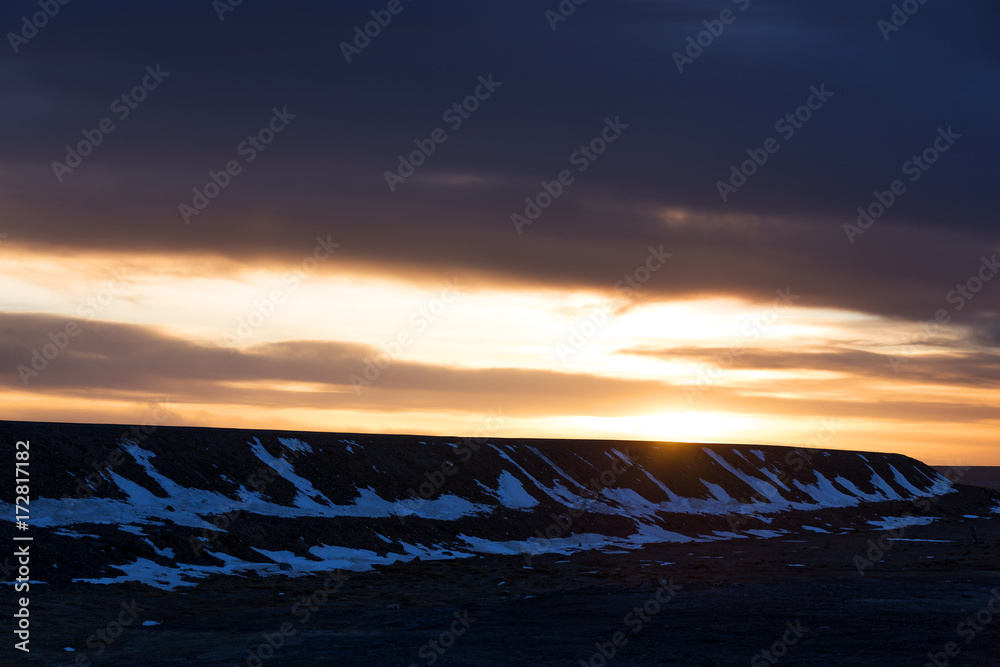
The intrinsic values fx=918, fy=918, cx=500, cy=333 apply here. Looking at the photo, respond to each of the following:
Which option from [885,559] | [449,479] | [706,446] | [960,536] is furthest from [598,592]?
[706,446]

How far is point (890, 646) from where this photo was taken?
22.4 m

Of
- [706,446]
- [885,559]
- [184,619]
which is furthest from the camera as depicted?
[706,446]

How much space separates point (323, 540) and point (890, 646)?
2951cm

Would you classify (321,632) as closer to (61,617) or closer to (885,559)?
(61,617)

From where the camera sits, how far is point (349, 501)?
51.9m

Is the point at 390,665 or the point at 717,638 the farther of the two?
the point at 717,638

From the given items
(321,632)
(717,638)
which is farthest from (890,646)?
(321,632)

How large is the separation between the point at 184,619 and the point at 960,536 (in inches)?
2313

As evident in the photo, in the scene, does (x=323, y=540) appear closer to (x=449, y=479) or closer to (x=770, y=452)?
(x=449, y=479)

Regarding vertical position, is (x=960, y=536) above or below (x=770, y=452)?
below

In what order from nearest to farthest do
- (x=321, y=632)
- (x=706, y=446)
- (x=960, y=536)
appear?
(x=321, y=632)
(x=960, y=536)
(x=706, y=446)

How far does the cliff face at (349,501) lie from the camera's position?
39.4 metres

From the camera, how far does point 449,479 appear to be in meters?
61.0

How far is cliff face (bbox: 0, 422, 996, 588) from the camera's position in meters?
39.4
